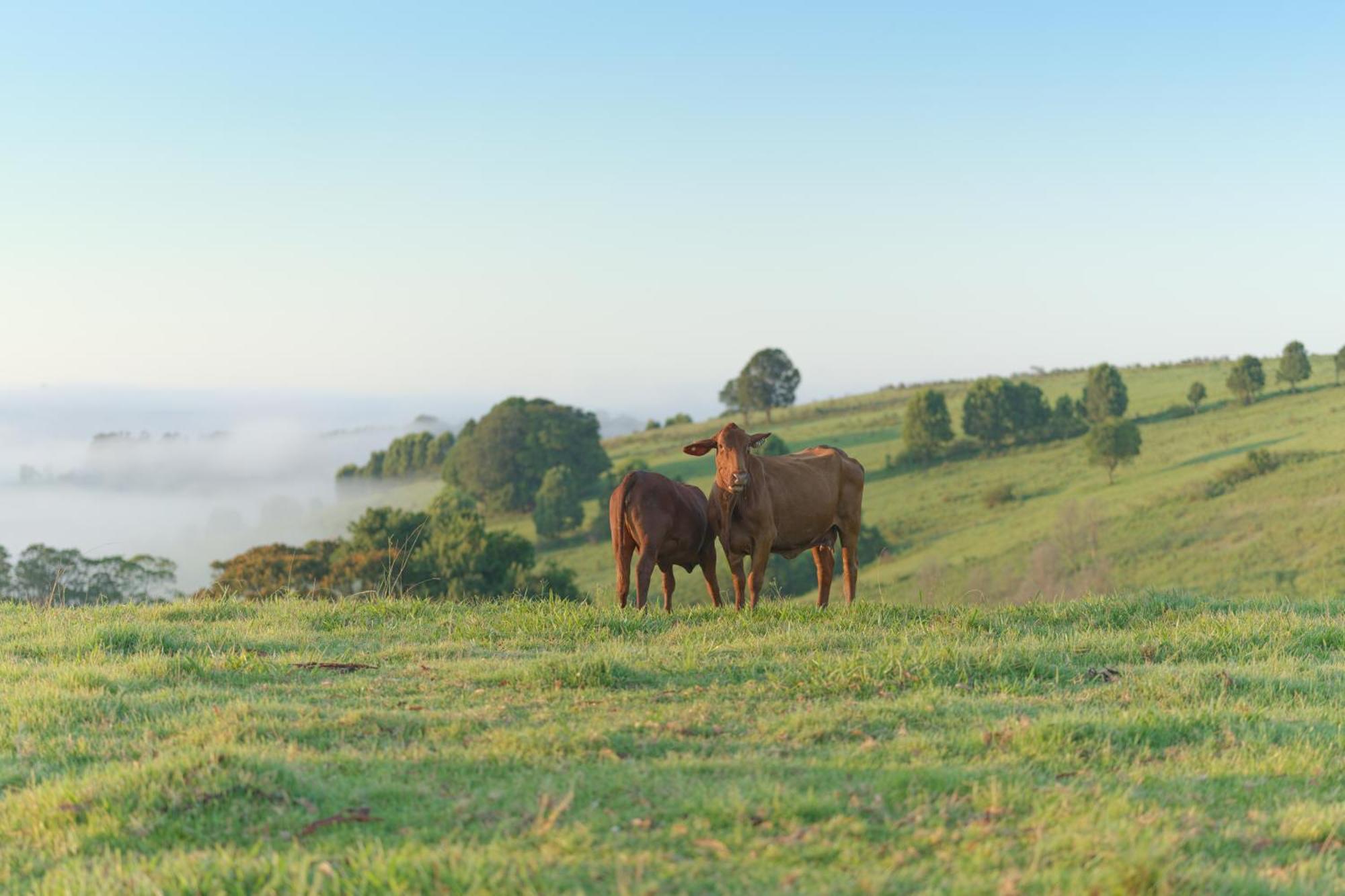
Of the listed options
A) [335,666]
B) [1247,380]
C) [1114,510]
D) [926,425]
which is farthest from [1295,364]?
[335,666]

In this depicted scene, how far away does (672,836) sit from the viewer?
5.01m

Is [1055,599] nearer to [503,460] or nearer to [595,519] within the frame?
[595,519]

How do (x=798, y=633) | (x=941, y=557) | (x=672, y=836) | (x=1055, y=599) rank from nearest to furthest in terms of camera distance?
(x=672, y=836)
(x=798, y=633)
(x=1055, y=599)
(x=941, y=557)

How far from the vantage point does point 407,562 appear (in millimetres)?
39969

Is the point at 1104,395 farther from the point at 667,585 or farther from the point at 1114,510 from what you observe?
the point at 667,585

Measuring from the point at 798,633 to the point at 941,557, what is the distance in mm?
58910

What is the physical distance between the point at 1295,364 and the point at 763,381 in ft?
159

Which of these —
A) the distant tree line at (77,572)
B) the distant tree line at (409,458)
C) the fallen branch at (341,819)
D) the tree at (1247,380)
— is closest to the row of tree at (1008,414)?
the tree at (1247,380)

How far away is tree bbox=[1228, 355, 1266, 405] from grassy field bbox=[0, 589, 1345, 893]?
325 ft

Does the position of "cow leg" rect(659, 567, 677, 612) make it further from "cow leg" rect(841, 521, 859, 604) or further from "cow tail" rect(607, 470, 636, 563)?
"cow leg" rect(841, 521, 859, 604)

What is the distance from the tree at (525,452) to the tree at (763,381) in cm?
2516

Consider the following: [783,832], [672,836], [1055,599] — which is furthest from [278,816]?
[1055,599]

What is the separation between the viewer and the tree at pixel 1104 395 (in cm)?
9812

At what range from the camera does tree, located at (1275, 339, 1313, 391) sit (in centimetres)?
9994
